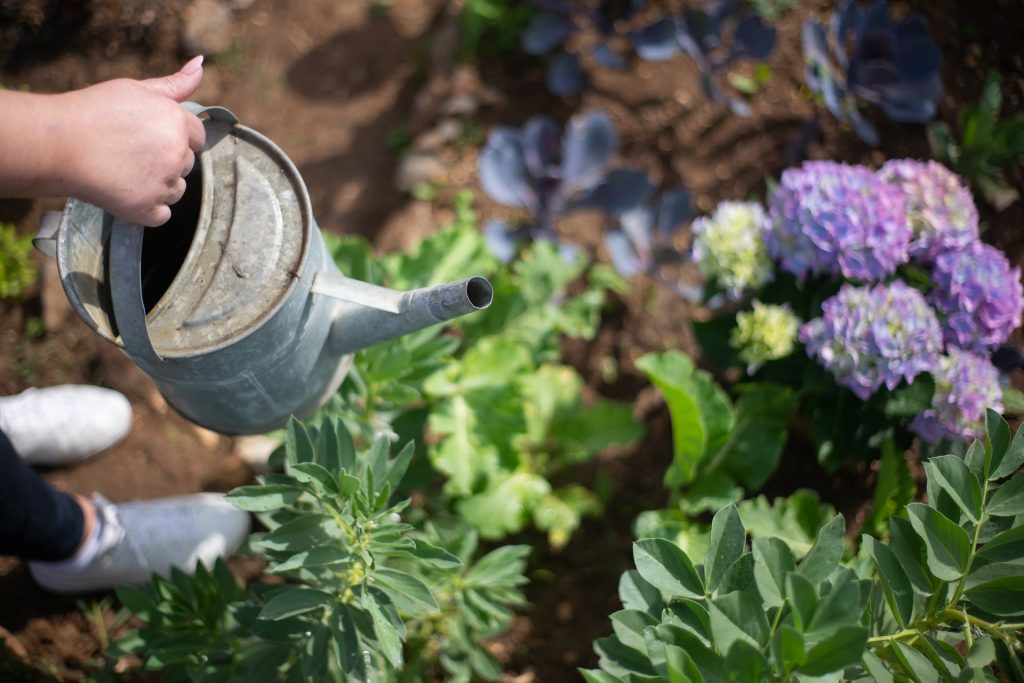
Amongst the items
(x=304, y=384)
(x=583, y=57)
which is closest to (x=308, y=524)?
(x=304, y=384)

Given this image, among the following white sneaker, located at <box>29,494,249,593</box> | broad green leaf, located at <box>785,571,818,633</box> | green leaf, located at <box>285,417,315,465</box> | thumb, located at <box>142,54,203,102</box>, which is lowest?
white sneaker, located at <box>29,494,249,593</box>

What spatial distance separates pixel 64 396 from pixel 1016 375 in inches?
97.3

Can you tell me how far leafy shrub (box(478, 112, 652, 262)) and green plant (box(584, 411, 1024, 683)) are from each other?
50.6 inches

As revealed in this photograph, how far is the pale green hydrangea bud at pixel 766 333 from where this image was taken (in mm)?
1679

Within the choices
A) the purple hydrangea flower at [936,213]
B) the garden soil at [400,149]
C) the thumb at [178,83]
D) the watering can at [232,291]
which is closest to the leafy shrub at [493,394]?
the garden soil at [400,149]

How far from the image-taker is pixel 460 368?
182cm

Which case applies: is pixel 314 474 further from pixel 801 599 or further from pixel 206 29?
pixel 206 29

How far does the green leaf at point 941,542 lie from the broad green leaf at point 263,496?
38.7 inches

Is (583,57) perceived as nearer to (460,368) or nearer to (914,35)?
(914,35)

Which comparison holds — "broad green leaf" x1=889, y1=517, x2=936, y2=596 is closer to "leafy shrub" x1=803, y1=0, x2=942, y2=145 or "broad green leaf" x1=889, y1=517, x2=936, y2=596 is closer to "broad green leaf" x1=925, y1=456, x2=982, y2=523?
"broad green leaf" x1=925, y1=456, x2=982, y2=523

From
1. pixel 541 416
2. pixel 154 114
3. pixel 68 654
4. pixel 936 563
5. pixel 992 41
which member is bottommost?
pixel 68 654

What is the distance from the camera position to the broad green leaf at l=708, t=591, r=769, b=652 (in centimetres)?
98

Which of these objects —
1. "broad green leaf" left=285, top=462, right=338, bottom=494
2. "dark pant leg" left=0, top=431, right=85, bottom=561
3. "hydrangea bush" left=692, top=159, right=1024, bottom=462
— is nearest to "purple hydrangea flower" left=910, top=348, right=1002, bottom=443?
"hydrangea bush" left=692, top=159, right=1024, bottom=462

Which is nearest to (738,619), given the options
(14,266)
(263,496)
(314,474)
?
(314,474)
